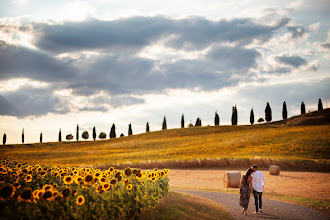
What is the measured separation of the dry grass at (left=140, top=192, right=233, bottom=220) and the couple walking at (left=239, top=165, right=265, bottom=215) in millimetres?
1110

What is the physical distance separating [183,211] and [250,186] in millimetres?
4720

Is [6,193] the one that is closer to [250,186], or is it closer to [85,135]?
[250,186]

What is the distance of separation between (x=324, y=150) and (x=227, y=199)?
106 ft

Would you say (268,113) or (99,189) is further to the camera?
(268,113)

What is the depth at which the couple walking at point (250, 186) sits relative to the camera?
16688mm

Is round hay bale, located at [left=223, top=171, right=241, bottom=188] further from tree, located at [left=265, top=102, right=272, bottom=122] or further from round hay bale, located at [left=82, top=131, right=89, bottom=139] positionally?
round hay bale, located at [left=82, top=131, right=89, bottom=139]

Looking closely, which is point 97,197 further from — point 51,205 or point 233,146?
point 233,146

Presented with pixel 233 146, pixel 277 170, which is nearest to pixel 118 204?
pixel 277 170

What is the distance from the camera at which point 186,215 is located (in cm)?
1348

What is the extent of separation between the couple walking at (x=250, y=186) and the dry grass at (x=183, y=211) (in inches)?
43.7

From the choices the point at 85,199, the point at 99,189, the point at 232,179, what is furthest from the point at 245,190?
the point at 232,179

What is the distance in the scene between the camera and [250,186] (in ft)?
55.8

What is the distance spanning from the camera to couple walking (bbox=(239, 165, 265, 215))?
16.7 meters

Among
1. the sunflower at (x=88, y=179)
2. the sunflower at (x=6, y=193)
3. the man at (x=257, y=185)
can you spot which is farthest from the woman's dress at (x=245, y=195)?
the sunflower at (x=6, y=193)
